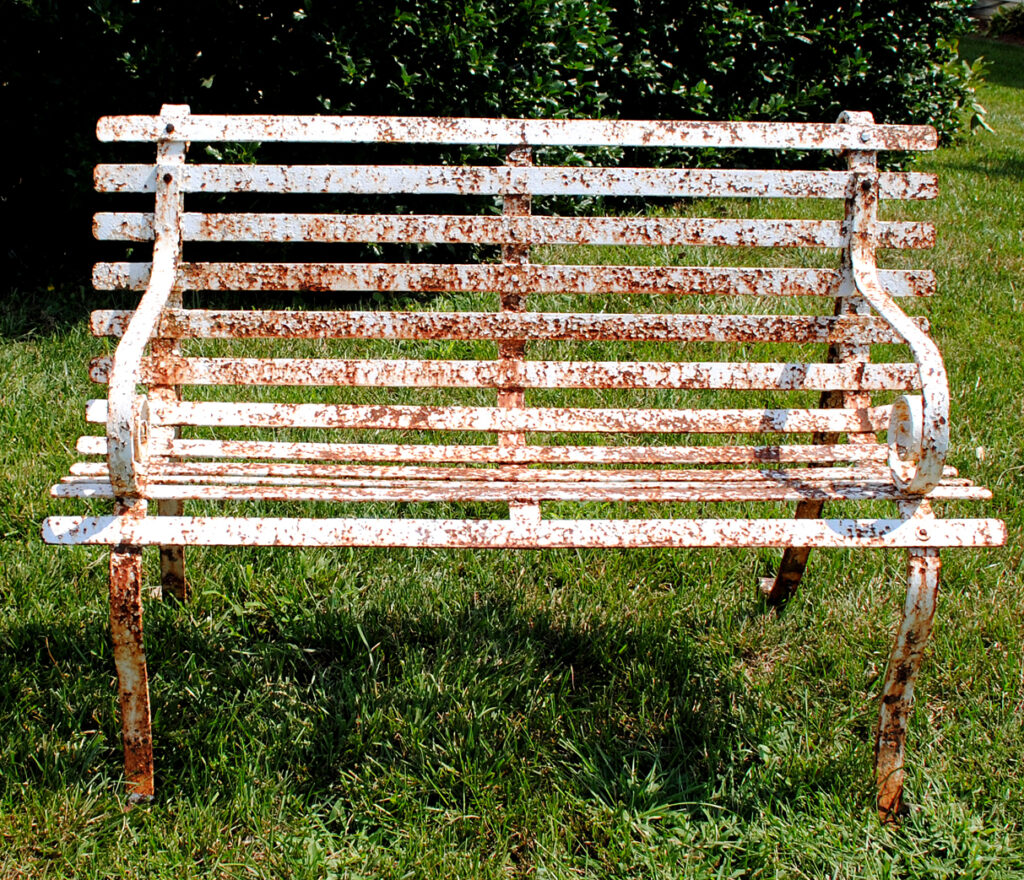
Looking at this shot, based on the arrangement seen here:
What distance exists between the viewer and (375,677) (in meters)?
2.34

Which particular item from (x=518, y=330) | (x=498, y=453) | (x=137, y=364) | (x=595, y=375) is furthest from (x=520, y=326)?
(x=137, y=364)

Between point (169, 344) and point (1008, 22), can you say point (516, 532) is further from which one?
point (1008, 22)

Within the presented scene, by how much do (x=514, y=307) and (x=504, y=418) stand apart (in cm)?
40

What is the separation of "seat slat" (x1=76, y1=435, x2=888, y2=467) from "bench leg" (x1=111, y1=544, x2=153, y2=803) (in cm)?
39

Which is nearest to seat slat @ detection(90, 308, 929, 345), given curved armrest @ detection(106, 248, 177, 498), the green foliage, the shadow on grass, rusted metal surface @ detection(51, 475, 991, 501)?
curved armrest @ detection(106, 248, 177, 498)

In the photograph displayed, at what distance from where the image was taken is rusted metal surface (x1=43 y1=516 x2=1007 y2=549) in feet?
5.90

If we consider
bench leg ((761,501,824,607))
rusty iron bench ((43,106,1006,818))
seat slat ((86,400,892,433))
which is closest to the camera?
rusty iron bench ((43,106,1006,818))

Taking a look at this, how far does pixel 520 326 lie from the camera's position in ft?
7.99

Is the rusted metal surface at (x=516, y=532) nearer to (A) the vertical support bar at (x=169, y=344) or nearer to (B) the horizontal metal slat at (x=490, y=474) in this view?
(B) the horizontal metal slat at (x=490, y=474)

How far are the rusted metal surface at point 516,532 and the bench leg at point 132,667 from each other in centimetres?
6

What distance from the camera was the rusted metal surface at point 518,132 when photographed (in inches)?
90.0

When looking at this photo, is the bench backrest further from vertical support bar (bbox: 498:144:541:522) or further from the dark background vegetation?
the dark background vegetation

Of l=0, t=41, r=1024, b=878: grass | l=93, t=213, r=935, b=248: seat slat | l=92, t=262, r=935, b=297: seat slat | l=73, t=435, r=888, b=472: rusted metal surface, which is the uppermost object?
l=93, t=213, r=935, b=248: seat slat

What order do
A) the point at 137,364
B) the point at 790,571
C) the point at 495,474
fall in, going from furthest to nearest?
the point at 790,571, the point at 495,474, the point at 137,364
